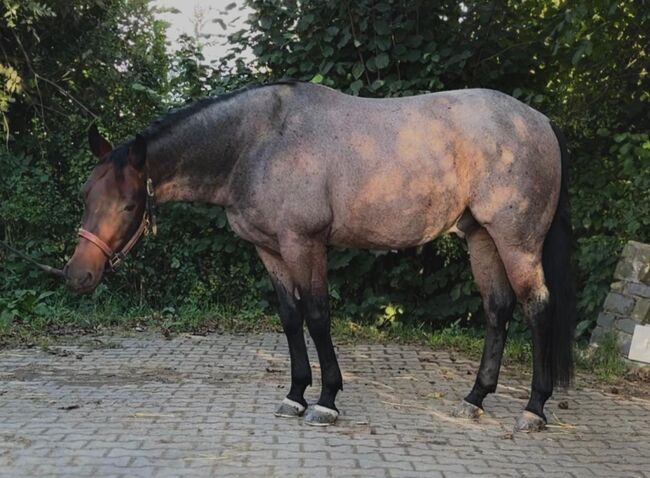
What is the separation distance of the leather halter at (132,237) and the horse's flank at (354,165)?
144 mm

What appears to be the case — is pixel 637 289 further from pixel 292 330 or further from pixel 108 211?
pixel 108 211

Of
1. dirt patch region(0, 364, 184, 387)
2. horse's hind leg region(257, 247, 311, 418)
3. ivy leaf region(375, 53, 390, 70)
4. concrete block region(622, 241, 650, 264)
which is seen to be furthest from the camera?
ivy leaf region(375, 53, 390, 70)

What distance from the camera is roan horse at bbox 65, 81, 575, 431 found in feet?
15.4

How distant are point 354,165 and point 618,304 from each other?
10.4ft

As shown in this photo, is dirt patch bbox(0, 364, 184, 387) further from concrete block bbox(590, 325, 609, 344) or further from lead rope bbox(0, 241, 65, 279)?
concrete block bbox(590, 325, 609, 344)

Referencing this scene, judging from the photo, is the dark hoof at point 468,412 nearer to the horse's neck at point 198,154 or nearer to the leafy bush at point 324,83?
the horse's neck at point 198,154

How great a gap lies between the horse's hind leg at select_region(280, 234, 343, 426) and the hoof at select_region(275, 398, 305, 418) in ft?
0.26

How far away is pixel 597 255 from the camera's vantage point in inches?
273

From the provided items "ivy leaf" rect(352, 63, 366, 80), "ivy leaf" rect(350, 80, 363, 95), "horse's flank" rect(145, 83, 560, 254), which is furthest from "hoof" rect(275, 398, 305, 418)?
"ivy leaf" rect(352, 63, 366, 80)

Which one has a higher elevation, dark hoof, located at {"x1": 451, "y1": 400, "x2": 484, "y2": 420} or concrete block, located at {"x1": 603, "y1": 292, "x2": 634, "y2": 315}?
concrete block, located at {"x1": 603, "y1": 292, "x2": 634, "y2": 315}

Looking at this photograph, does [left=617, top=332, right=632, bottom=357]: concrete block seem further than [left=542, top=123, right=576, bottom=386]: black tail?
Yes

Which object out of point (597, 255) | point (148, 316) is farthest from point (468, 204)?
point (148, 316)

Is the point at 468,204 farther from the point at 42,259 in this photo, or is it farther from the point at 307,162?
the point at 42,259

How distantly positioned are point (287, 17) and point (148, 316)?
361 centimetres
